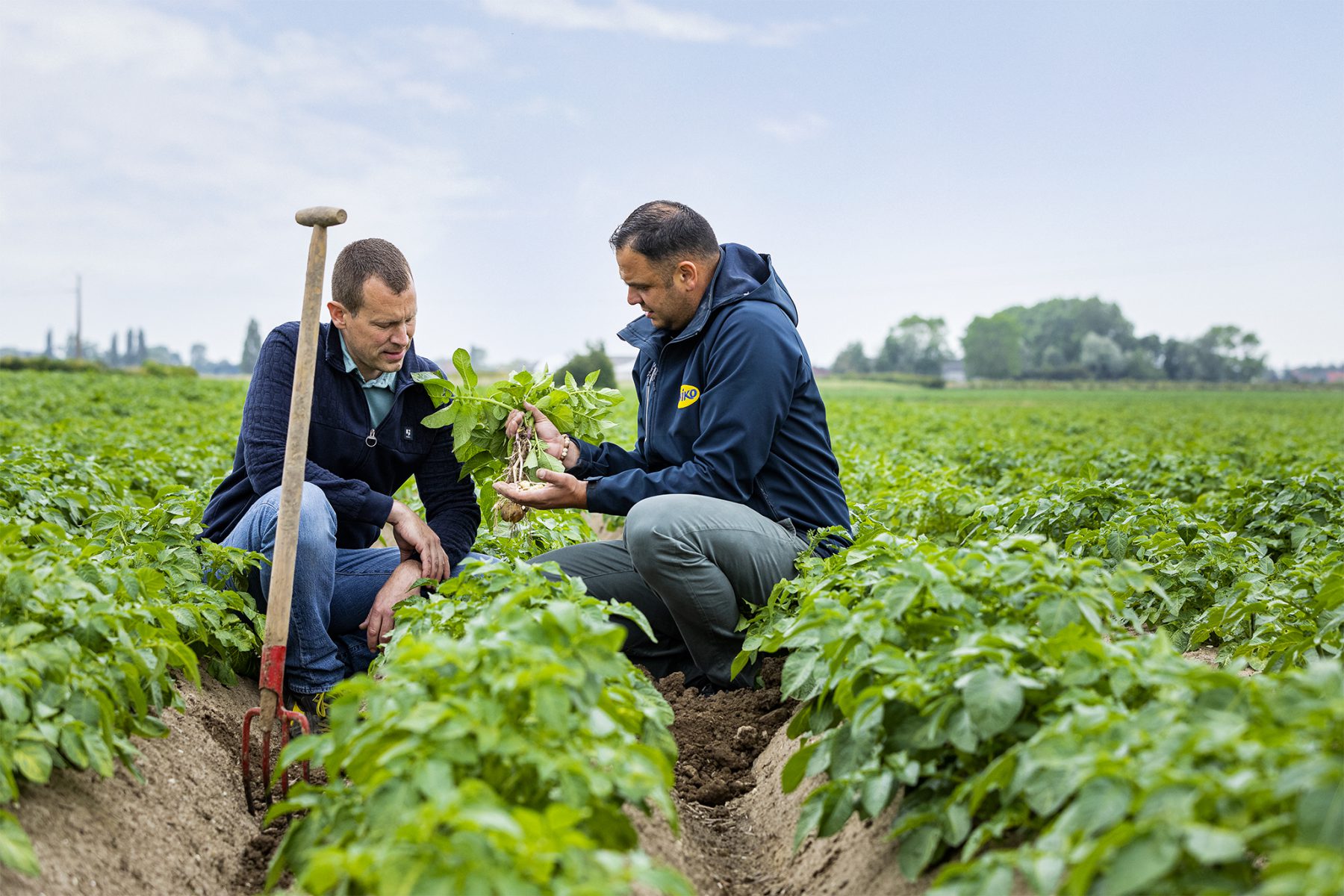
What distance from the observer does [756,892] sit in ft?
9.32

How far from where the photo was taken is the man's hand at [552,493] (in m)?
4.06

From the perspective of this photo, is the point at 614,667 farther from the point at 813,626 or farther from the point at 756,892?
the point at 756,892

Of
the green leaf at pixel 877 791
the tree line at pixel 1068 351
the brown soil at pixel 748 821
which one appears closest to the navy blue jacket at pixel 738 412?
the brown soil at pixel 748 821

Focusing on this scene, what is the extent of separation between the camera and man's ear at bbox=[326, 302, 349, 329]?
392cm

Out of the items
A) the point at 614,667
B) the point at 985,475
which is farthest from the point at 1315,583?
the point at 985,475

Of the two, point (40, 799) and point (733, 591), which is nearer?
point (40, 799)

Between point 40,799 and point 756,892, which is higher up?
point 40,799

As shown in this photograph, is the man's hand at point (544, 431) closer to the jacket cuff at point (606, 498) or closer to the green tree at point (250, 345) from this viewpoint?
the jacket cuff at point (606, 498)

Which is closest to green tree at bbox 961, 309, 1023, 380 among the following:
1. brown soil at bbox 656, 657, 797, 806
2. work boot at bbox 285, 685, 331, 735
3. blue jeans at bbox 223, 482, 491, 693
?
brown soil at bbox 656, 657, 797, 806

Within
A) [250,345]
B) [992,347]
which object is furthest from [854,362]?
[250,345]

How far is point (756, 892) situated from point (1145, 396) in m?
60.4

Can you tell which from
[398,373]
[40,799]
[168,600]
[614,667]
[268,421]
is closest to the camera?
[614,667]

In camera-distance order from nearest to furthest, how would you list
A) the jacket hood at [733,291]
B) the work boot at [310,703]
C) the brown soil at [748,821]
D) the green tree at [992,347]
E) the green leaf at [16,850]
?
the green leaf at [16,850] < the brown soil at [748,821] < the work boot at [310,703] < the jacket hood at [733,291] < the green tree at [992,347]

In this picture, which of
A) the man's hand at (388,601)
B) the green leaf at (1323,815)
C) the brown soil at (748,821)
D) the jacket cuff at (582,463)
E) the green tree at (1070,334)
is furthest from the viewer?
the green tree at (1070,334)
